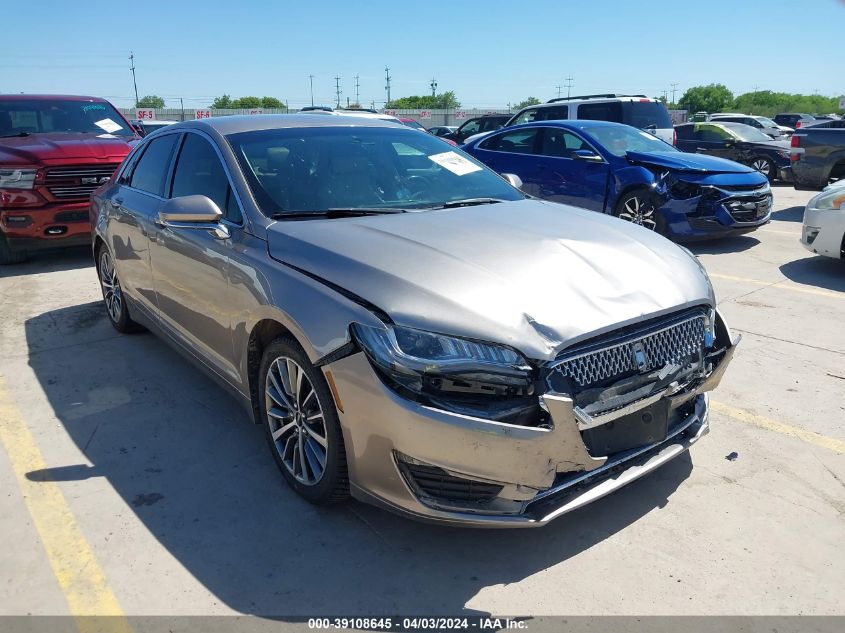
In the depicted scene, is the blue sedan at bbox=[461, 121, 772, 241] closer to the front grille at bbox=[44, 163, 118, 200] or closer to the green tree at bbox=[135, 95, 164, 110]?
the front grille at bbox=[44, 163, 118, 200]

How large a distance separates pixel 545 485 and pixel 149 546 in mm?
1684

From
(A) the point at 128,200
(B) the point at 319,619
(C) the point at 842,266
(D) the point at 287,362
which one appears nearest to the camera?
(B) the point at 319,619

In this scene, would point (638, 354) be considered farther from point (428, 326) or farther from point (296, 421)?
point (296, 421)

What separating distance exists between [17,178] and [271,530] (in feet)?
21.7

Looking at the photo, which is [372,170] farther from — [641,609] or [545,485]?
[641,609]

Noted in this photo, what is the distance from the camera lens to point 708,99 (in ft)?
304

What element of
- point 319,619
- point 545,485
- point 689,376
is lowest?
point 319,619

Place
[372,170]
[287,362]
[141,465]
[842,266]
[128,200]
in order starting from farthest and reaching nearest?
[842,266] → [128,200] → [372,170] → [141,465] → [287,362]

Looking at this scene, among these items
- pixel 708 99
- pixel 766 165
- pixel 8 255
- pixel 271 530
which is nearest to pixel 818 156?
pixel 766 165

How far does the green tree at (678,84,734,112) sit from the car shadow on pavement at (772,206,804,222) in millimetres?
84614

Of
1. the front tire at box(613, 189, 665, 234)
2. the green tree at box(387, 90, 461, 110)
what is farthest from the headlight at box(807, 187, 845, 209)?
the green tree at box(387, 90, 461, 110)

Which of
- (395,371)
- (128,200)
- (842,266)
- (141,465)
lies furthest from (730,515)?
(842,266)

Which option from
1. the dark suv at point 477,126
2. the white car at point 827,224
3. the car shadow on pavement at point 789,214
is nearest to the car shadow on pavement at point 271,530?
the white car at point 827,224

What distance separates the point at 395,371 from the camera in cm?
250
